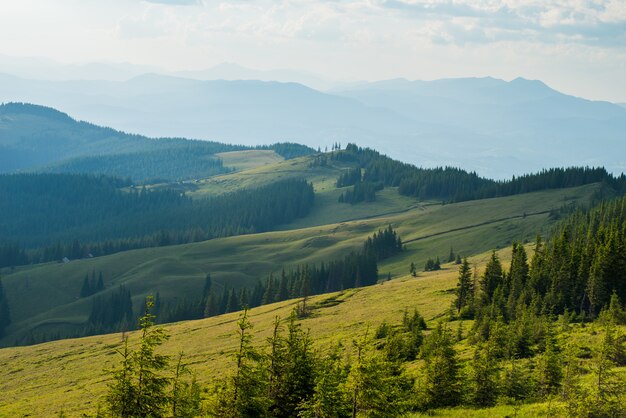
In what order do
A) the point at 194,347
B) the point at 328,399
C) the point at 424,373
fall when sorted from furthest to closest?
the point at 194,347 < the point at 424,373 < the point at 328,399

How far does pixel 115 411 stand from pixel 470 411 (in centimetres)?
2226

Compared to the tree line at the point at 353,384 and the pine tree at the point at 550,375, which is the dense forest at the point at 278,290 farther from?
the pine tree at the point at 550,375

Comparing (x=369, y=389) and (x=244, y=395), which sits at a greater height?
(x=369, y=389)

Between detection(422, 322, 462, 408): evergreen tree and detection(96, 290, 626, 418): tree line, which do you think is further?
detection(422, 322, 462, 408): evergreen tree

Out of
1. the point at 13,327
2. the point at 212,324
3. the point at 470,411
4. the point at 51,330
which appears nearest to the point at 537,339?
the point at 470,411

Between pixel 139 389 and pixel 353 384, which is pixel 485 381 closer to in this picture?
pixel 353 384

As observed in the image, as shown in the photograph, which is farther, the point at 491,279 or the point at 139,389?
the point at 491,279

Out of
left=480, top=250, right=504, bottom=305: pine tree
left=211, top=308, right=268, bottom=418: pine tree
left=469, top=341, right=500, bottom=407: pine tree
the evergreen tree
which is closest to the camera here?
left=211, top=308, right=268, bottom=418: pine tree

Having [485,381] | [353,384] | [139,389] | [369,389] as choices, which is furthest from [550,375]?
[139,389]

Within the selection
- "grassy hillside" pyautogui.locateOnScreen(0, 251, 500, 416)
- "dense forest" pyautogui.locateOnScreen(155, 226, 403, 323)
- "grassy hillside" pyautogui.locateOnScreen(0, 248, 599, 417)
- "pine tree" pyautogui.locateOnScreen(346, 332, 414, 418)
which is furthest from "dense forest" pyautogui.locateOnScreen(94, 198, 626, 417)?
"dense forest" pyautogui.locateOnScreen(155, 226, 403, 323)

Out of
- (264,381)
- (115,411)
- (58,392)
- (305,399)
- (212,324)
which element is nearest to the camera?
(115,411)

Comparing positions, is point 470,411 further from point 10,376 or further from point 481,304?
point 10,376

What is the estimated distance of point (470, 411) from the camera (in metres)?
40.2

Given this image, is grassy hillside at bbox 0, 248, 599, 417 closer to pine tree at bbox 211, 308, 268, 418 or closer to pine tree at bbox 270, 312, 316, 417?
pine tree at bbox 270, 312, 316, 417
